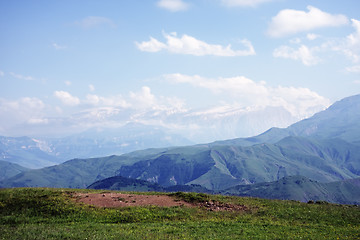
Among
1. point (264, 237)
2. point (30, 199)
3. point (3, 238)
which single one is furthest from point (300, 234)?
point (30, 199)

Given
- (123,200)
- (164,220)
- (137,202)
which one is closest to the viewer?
(164,220)

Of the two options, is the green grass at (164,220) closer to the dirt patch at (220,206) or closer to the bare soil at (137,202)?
the dirt patch at (220,206)

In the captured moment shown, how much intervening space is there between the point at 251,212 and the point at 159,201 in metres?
16.0

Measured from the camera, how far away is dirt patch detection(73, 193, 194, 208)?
49.2 m

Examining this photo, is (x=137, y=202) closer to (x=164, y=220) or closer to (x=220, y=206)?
(x=164, y=220)

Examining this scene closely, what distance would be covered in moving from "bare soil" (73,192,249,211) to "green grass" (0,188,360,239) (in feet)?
5.78

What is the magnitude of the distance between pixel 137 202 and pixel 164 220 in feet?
28.6

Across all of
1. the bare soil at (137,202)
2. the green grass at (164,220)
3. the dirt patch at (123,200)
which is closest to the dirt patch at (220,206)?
the bare soil at (137,202)

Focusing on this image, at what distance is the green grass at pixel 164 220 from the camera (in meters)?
35.5

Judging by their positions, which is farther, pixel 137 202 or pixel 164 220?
pixel 137 202

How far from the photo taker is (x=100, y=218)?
143 feet

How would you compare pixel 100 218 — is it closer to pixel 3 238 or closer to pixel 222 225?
pixel 3 238

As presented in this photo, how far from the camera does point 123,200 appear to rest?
5128 cm

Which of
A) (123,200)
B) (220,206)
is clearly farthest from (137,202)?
(220,206)
